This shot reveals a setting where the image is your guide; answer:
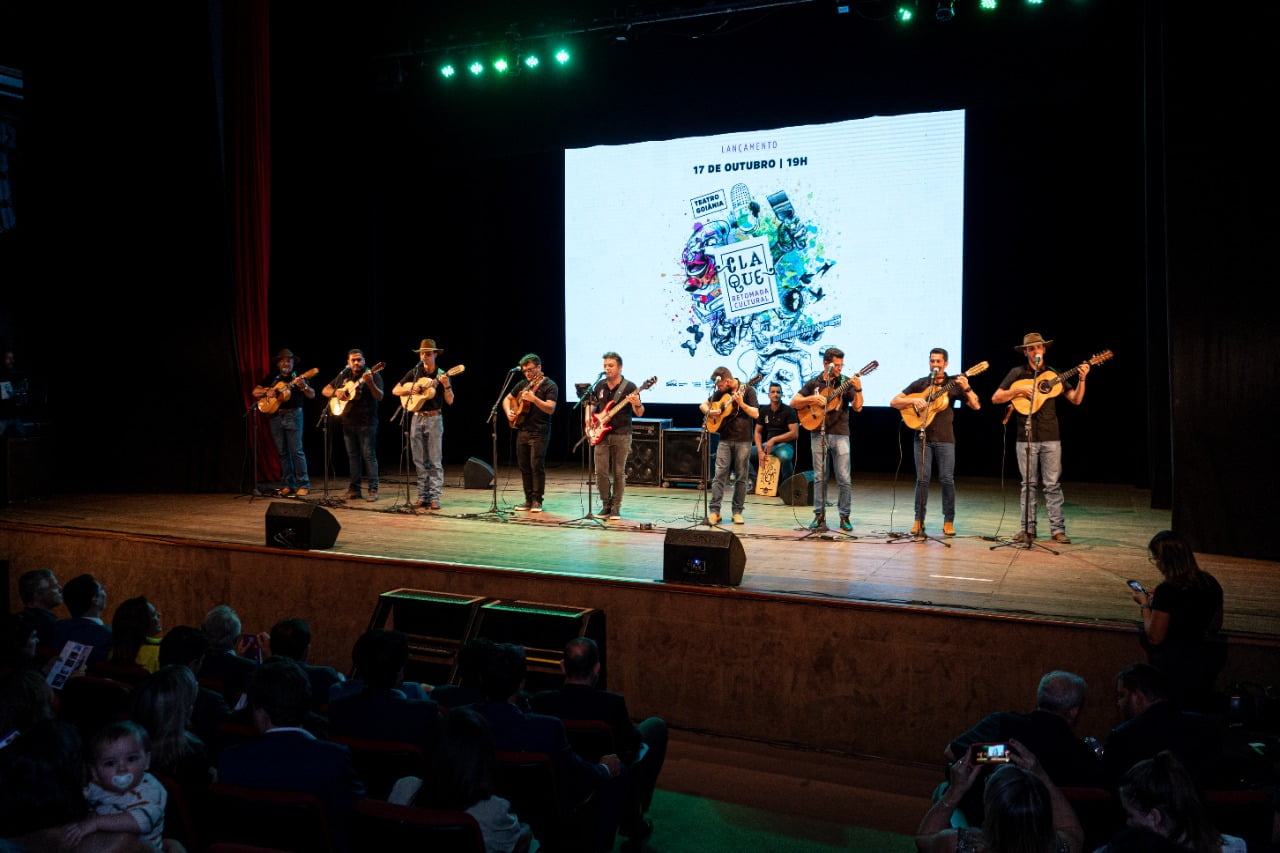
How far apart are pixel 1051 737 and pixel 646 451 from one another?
9337 mm

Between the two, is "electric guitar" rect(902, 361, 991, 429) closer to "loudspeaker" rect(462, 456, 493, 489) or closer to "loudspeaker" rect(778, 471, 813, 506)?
"loudspeaker" rect(778, 471, 813, 506)

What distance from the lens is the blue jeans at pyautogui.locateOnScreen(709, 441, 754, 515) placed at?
9875 millimetres

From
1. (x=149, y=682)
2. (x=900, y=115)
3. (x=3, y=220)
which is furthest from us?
(x=3, y=220)

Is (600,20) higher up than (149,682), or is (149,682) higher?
(600,20)

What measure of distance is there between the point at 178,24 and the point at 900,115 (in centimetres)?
816

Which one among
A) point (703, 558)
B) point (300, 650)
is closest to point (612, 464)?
point (703, 558)

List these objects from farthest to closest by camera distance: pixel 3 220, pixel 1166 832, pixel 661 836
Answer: pixel 3 220, pixel 661 836, pixel 1166 832

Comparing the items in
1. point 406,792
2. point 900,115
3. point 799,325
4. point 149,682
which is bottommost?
point 406,792

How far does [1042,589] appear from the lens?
22.8ft

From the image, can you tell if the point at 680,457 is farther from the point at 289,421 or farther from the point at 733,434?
the point at 289,421

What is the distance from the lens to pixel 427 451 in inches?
422

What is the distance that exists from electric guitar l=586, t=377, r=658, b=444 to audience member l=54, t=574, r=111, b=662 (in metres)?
5.02

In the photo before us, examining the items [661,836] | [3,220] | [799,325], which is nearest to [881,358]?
[799,325]

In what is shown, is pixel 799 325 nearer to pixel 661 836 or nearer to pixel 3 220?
pixel 661 836
